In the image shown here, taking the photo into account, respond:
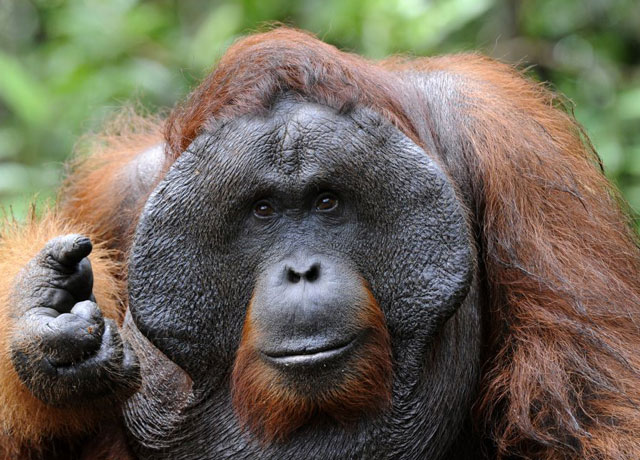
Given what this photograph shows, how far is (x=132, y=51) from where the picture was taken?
6.47 metres

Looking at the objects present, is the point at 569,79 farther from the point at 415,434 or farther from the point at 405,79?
the point at 415,434

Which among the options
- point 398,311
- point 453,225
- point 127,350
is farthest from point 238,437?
point 453,225

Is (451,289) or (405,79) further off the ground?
(405,79)

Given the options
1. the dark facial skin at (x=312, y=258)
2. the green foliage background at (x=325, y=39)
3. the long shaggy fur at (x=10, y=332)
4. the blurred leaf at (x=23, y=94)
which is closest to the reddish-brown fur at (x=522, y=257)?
the long shaggy fur at (x=10, y=332)

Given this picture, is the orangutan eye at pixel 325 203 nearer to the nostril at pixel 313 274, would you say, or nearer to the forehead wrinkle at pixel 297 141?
the forehead wrinkle at pixel 297 141

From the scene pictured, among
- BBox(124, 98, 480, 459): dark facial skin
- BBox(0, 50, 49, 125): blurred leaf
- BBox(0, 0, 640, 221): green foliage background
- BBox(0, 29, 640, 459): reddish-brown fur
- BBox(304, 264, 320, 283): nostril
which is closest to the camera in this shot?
BBox(304, 264, 320, 283): nostril

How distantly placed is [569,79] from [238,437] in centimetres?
393

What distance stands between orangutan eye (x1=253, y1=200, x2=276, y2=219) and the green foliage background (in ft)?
9.04

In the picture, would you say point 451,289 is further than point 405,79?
No

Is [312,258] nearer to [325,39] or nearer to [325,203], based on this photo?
[325,203]

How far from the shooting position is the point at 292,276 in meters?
2.48

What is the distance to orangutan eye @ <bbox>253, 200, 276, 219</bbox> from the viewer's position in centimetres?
261

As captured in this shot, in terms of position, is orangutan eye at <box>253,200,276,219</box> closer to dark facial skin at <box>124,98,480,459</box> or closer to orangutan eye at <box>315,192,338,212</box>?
dark facial skin at <box>124,98,480,459</box>

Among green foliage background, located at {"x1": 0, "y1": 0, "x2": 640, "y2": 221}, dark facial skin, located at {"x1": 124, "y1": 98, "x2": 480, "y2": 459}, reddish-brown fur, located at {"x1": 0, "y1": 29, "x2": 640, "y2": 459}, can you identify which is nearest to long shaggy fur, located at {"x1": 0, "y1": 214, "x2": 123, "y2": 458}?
reddish-brown fur, located at {"x1": 0, "y1": 29, "x2": 640, "y2": 459}
